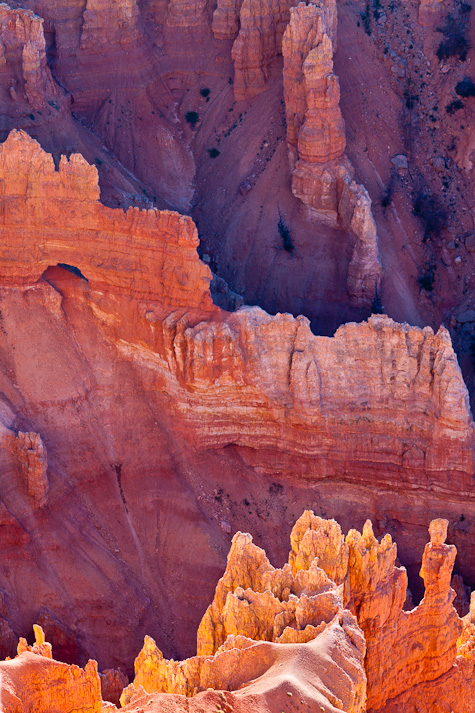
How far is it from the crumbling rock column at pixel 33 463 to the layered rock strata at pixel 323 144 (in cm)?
1571

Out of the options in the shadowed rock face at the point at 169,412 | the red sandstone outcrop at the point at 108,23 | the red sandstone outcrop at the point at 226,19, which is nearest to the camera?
the shadowed rock face at the point at 169,412

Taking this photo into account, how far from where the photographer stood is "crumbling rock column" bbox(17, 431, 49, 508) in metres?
39.0

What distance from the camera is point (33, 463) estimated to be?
39.0 meters

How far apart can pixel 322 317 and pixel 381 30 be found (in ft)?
51.1

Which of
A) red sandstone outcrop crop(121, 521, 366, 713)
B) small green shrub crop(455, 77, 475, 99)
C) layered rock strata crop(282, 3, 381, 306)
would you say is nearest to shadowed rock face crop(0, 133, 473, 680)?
layered rock strata crop(282, 3, 381, 306)

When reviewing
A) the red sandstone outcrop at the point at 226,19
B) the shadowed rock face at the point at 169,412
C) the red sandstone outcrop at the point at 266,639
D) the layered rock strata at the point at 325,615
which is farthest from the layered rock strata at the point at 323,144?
the red sandstone outcrop at the point at 266,639

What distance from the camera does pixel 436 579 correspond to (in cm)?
3241

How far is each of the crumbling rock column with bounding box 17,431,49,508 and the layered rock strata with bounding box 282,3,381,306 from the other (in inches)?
619

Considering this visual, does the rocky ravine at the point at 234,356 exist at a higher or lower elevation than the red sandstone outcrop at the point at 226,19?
lower

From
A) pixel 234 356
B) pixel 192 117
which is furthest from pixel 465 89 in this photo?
pixel 234 356

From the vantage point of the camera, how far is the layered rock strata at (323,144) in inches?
1875

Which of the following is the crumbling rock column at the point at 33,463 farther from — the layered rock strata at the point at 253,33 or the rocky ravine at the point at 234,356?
the layered rock strata at the point at 253,33

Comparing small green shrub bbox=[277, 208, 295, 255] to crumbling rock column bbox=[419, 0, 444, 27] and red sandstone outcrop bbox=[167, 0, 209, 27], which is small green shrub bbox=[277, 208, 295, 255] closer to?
red sandstone outcrop bbox=[167, 0, 209, 27]

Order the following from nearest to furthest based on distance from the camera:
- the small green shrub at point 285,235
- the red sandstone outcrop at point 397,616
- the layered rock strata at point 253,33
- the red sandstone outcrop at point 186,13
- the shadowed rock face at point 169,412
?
1. the red sandstone outcrop at point 397,616
2. the shadowed rock face at point 169,412
3. the small green shrub at point 285,235
4. the layered rock strata at point 253,33
5. the red sandstone outcrop at point 186,13
